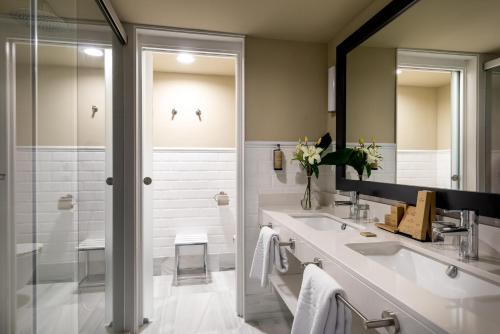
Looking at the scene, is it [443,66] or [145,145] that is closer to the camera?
[443,66]

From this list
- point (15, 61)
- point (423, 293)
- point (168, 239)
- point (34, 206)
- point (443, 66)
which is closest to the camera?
point (423, 293)

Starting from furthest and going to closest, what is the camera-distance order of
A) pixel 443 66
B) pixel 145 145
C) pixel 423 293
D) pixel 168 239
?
pixel 168 239, pixel 145 145, pixel 443 66, pixel 423 293

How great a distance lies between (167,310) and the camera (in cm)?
231

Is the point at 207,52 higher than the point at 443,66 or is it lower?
higher

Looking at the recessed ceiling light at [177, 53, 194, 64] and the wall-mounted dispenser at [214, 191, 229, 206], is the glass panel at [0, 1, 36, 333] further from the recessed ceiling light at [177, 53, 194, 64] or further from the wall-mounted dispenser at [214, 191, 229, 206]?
the wall-mounted dispenser at [214, 191, 229, 206]

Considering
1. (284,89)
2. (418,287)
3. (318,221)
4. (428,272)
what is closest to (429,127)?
(428,272)

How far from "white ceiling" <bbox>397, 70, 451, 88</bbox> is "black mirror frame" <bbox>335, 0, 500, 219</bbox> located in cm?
32

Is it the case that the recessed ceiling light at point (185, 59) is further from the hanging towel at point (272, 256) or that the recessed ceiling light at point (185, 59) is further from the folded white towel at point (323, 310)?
the folded white towel at point (323, 310)

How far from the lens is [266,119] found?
84.4 inches

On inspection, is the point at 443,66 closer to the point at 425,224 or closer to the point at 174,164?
the point at 425,224

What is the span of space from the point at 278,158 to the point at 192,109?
1.51 metres

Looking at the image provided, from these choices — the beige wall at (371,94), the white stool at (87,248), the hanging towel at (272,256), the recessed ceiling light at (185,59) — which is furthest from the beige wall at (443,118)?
the recessed ceiling light at (185,59)

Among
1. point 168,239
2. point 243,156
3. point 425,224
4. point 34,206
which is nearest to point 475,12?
point 425,224

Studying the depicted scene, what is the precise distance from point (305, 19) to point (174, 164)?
6.55 ft
